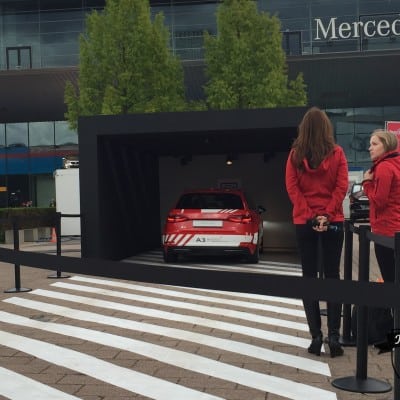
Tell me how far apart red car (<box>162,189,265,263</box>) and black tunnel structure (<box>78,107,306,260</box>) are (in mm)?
1287

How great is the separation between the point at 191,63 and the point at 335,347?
79.9 ft

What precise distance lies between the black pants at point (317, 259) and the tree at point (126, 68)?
18.1m

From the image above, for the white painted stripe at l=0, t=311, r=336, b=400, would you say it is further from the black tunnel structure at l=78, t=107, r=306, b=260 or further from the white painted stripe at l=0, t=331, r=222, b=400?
the black tunnel structure at l=78, t=107, r=306, b=260

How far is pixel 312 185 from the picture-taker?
16.5ft

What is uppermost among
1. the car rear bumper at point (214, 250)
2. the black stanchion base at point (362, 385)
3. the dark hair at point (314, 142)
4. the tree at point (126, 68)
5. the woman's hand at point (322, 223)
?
the tree at point (126, 68)

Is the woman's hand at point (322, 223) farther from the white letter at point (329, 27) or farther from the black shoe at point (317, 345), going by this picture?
the white letter at point (329, 27)

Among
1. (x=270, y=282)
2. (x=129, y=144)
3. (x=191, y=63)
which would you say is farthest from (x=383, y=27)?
(x=270, y=282)

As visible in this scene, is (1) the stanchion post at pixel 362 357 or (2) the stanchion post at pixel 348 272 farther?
(2) the stanchion post at pixel 348 272

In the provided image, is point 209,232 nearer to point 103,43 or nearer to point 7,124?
point 103,43

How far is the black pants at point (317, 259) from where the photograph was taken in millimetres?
4945

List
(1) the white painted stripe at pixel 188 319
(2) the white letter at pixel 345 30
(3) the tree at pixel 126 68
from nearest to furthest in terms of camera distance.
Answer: (1) the white painted stripe at pixel 188 319, (3) the tree at pixel 126 68, (2) the white letter at pixel 345 30

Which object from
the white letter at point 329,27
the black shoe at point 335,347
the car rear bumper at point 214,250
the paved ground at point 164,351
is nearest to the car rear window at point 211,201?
the car rear bumper at point 214,250

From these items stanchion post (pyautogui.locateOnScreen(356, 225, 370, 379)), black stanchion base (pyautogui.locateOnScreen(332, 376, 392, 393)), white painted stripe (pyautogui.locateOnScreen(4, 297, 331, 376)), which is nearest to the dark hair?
stanchion post (pyautogui.locateOnScreen(356, 225, 370, 379))

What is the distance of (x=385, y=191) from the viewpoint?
5.21 meters
